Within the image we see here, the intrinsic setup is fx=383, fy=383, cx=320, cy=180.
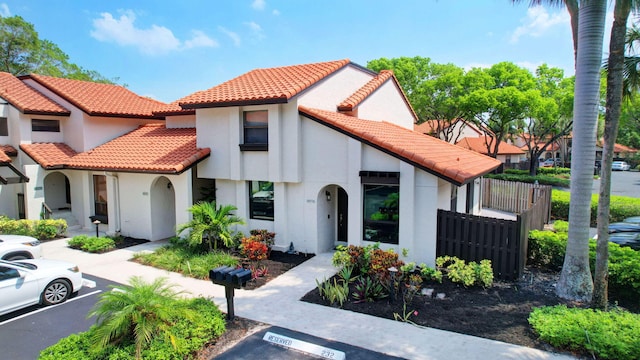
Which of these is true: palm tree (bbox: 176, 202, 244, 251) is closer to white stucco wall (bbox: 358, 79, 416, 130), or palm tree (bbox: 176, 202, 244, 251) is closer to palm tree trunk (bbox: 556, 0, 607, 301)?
white stucco wall (bbox: 358, 79, 416, 130)

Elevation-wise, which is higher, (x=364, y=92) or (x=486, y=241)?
(x=364, y=92)

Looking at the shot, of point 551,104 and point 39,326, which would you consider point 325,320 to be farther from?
point 551,104

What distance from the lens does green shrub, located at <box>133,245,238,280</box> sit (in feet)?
37.4

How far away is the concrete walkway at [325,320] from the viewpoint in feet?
22.6

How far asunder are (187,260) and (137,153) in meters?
6.18

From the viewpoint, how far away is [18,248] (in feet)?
37.4

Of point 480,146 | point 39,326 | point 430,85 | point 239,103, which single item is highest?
point 430,85

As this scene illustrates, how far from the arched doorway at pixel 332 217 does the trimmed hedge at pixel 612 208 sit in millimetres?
9964

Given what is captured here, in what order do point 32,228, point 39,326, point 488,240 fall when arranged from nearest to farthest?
point 39,326 → point 488,240 → point 32,228

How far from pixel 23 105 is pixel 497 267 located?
19848mm

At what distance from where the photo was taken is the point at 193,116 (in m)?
18.5

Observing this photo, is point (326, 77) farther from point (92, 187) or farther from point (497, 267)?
point (92, 187)

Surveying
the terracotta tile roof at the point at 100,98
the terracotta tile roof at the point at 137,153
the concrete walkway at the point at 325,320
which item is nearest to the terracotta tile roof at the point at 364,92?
the terracotta tile roof at the point at 137,153

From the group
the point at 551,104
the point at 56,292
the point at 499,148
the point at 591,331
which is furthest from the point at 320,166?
the point at 499,148
